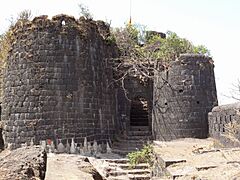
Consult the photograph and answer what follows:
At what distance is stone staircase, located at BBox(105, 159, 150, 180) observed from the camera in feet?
31.3

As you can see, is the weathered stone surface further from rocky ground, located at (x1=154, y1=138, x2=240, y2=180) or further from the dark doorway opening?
the dark doorway opening

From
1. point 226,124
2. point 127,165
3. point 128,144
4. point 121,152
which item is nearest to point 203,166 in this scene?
point 226,124

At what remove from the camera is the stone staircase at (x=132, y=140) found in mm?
12559

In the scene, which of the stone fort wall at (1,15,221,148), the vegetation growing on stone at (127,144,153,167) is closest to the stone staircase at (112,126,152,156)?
the stone fort wall at (1,15,221,148)

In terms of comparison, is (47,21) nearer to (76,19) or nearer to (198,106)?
(76,19)

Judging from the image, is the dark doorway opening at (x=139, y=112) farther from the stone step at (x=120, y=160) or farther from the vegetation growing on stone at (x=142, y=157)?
the vegetation growing on stone at (x=142, y=157)

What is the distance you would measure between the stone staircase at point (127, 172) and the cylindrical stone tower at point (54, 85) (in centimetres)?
210

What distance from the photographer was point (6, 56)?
13336 millimetres

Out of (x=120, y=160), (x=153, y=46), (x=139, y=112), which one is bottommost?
(x=120, y=160)

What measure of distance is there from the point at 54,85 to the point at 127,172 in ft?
Answer: 13.2

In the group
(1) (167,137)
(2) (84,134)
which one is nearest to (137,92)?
(1) (167,137)

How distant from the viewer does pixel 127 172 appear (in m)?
9.85

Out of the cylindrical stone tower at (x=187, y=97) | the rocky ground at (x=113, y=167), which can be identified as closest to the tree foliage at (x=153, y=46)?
the cylindrical stone tower at (x=187, y=97)

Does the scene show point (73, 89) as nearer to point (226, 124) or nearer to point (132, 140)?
point (132, 140)
